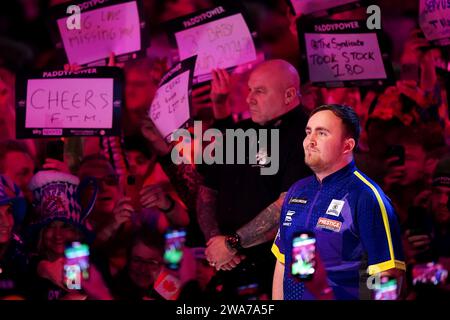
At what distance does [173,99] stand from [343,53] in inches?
48.0

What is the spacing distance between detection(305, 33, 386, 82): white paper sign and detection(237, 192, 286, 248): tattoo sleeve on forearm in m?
1.13

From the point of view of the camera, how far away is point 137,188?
6727 millimetres

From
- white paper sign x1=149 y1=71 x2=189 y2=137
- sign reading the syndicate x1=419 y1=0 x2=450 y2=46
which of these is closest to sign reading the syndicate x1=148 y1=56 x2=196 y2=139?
white paper sign x1=149 y1=71 x2=189 y2=137

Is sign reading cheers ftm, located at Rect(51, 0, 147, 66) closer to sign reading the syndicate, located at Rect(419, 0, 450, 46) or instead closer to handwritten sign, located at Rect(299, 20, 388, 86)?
handwritten sign, located at Rect(299, 20, 388, 86)

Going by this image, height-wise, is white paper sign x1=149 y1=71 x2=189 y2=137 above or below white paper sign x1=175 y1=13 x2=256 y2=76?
below

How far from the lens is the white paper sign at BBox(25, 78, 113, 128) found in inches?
255

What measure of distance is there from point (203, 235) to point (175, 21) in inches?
58.9

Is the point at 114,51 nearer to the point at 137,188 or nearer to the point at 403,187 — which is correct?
the point at 137,188

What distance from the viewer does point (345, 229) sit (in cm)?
498

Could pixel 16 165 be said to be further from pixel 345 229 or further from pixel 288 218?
pixel 345 229

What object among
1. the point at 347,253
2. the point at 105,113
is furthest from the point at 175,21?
the point at 347,253

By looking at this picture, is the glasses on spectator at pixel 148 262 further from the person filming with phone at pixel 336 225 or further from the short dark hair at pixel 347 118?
the short dark hair at pixel 347 118

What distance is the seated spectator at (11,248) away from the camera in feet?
19.7
